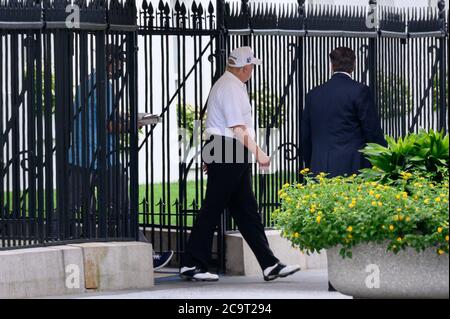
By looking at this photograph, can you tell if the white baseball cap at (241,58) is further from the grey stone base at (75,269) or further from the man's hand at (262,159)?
the grey stone base at (75,269)

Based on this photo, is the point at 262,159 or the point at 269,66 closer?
the point at 262,159

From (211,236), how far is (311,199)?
11.2 feet

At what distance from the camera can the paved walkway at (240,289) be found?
1173 cm

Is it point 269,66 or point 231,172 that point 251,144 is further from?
point 269,66

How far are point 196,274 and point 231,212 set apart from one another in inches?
24.8

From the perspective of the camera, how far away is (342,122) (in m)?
12.3

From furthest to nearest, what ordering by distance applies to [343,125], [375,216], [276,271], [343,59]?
[276,271]
[343,59]
[343,125]
[375,216]

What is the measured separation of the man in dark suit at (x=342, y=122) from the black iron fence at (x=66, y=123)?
1597 millimetres

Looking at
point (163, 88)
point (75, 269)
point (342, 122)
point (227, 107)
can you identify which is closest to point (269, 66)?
point (163, 88)

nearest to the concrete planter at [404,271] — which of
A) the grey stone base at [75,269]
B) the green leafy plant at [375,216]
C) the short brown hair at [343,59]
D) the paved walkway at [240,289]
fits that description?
the green leafy plant at [375,216]

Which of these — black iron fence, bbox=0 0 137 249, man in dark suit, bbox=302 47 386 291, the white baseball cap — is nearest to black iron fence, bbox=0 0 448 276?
black iron fence, bbox=0 0 137 249

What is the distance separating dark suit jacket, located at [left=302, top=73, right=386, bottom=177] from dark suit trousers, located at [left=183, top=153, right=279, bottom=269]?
82cm
